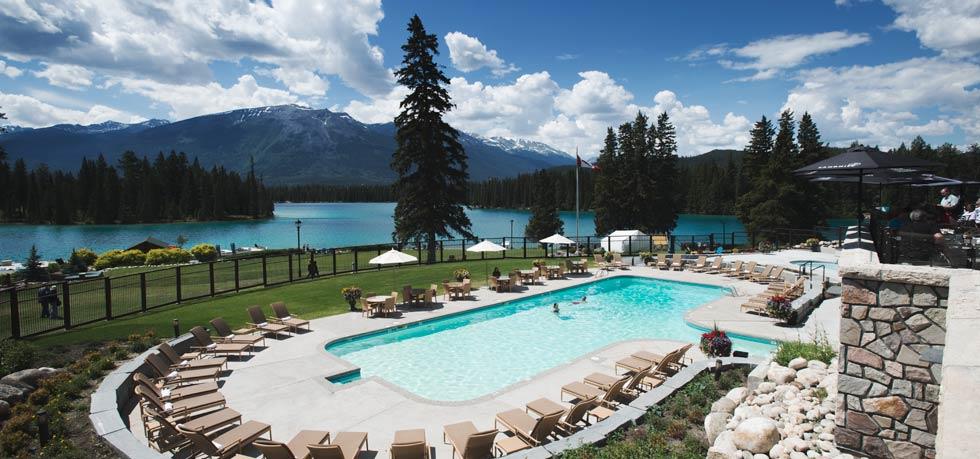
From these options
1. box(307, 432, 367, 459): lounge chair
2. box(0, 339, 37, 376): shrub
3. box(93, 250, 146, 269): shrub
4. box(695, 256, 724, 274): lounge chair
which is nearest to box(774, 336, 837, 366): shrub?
box(307, 432, 367, 459): lounge chair

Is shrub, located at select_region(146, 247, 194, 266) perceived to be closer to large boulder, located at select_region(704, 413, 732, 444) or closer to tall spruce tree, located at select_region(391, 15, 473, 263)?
tall spruce tree, located at select_region(391, 15, 473, 263)

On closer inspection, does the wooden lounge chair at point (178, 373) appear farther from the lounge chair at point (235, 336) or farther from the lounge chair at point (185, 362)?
the lounge chair at point (235, 336)

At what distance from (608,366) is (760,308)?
7.62 meters

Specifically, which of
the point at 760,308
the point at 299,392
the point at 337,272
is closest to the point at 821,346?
the point at 760,308

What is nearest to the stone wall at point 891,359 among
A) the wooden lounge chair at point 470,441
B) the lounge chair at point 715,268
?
the wooden lounge chair at point 470,441

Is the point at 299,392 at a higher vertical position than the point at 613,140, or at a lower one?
lower

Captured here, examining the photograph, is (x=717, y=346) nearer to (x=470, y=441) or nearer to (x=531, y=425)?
(x=531, y=425)

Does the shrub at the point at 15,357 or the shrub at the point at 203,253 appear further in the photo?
the shrub at the point at 203,253

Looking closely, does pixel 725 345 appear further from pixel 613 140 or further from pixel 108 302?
pixel 613 140

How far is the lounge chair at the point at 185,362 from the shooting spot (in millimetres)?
10555

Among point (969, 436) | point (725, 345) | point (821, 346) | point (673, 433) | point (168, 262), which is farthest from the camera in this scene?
point (168, 262)

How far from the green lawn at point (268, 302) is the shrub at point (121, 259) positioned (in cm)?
1394

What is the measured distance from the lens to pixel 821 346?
897 centimetres

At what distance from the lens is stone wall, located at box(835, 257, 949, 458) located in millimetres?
5395
